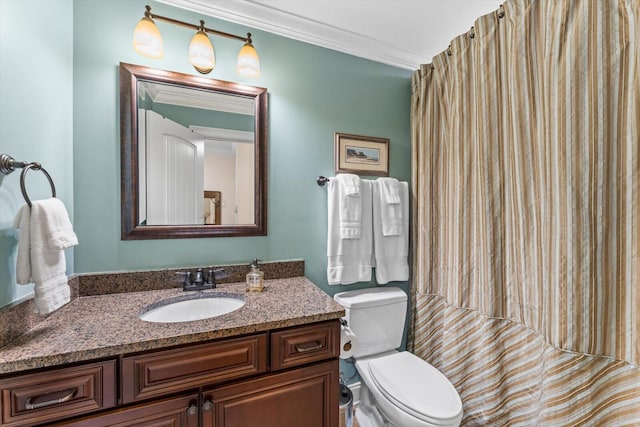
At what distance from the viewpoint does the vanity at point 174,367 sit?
0.77 metres

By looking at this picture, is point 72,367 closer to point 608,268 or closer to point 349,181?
point 349,181

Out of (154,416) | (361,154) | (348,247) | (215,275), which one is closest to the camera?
(154,416)

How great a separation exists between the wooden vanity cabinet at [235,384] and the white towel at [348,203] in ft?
2.12

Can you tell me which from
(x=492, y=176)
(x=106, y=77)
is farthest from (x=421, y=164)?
(x=106, y=77)

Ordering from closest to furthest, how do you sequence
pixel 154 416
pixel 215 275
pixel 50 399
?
pixel 50 399
pixel 154 416
pixel 215 275

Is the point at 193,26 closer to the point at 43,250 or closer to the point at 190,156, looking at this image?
the point at 190,156

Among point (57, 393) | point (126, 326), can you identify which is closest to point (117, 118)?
point (126, 326)

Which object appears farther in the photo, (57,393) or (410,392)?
(410,392)

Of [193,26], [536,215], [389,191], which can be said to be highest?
[193,26]

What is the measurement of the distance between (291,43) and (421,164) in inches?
44.6

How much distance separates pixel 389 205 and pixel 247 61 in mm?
1180

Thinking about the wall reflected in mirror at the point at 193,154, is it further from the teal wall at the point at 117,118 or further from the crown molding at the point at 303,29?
the crown molding at the point at 303,29

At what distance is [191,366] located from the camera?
2.99 ft

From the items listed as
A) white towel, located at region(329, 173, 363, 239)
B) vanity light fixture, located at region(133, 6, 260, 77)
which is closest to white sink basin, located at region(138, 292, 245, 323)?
white towel, located at region(329, 173, 363, 239)
